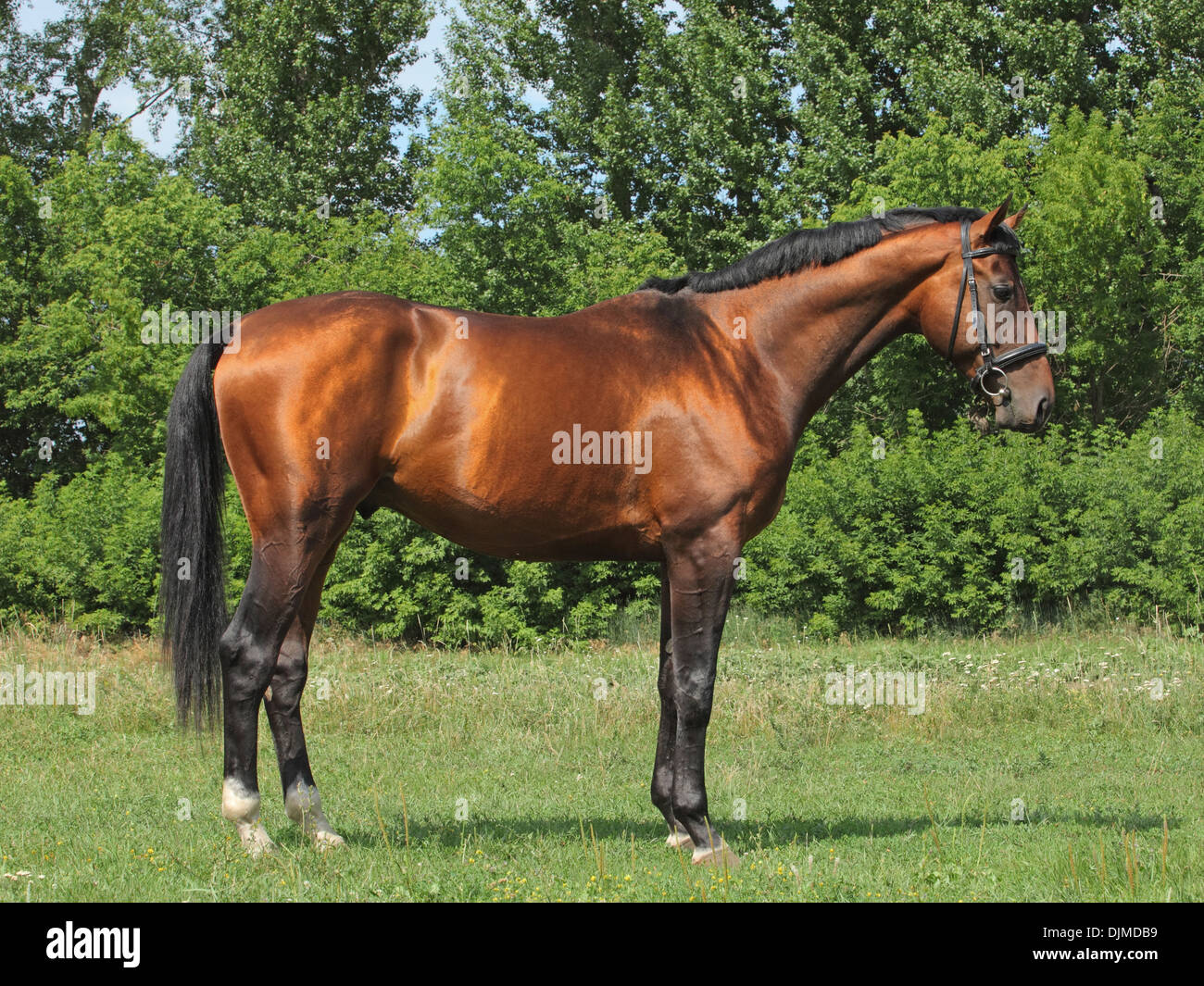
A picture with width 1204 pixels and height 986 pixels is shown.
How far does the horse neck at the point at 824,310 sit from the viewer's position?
5.81 m

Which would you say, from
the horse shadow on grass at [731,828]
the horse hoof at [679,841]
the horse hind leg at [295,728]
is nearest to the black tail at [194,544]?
the horse hind leg at [295,728]

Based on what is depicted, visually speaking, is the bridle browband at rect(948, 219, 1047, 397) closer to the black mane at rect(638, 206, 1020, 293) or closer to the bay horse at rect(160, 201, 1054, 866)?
the bay horse at rect(160, 201, 1054, 866)

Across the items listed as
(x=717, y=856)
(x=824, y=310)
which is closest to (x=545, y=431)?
(x=824, y=310)

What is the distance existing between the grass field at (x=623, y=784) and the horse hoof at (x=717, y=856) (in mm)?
120

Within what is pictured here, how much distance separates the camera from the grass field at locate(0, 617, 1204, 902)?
190 inches

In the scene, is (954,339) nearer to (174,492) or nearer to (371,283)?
(174,492)

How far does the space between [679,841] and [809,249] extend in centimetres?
318

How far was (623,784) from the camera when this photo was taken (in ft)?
25.1

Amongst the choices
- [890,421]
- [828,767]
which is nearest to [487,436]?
[828,767]

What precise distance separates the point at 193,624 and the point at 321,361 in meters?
1.55

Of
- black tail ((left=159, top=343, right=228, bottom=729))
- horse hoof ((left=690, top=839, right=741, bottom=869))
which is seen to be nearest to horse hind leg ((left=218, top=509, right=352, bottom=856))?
black tail ((left=159, top=343, right=228, bottom=729))

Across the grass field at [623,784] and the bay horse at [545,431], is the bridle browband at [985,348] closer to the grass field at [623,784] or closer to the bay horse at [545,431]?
the bay horse at [545,431]

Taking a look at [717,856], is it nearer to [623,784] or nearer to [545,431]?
[545,431]

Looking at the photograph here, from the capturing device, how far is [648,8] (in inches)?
1241
